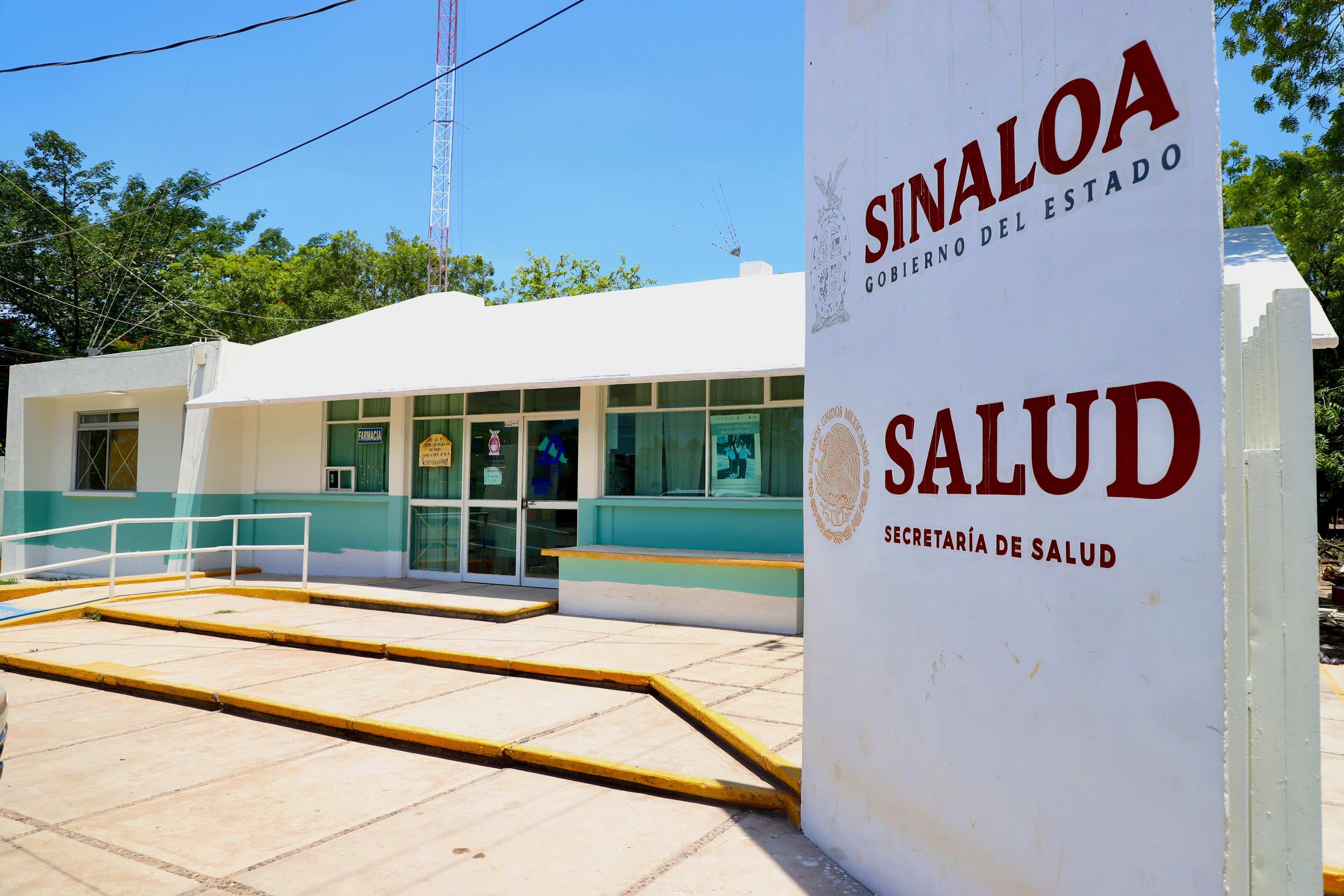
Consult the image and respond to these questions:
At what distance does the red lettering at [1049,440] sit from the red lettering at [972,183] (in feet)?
2.36

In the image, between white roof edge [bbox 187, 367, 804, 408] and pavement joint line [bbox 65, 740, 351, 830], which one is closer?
pavement joint line [bbox 65, 740, 351, 830]

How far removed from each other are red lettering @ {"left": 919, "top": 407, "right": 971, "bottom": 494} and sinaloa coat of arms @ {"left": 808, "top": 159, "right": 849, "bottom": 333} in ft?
2.71

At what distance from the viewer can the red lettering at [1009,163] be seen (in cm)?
273

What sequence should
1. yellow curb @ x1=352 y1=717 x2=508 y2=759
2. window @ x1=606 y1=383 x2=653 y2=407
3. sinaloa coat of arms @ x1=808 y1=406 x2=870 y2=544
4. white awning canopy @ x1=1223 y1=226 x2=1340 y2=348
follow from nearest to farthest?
sinaloa coat of arms @ x1=808 y1=406 x2=870 y2=544 < yellow curb @ x1=352 y1=717 x2=508 y2=759 < white awning canopy @ x1=1223 y1=226 x2=1340 y2=348 < window @ x1=606 y1=383 x2=653 y2=407

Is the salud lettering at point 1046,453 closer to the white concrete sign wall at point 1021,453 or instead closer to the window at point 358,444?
the white concrete sign wall at point 1021,453

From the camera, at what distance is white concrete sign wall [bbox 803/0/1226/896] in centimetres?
213

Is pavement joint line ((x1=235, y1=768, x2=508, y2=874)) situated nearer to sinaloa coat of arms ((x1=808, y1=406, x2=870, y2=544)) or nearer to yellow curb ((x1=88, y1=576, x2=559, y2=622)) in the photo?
sinaloa coat of arms ((x1=808, y1=406, x2=870, y2=544))

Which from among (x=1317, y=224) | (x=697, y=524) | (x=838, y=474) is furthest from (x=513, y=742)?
(x=1317, y=224)

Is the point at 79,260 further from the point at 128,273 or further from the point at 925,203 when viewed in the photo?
the point at 925,203

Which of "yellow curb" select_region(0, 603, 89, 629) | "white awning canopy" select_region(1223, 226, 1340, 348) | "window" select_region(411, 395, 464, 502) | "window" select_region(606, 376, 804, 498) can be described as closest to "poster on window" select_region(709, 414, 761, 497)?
"window" select_region(606, 376, 804, 498)

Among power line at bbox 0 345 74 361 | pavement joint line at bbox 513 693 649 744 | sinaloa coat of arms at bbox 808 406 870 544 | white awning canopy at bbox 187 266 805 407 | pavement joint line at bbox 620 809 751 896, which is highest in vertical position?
power line at bbox 0 345 74 361

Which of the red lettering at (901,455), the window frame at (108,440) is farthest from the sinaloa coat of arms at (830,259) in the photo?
the window frame at (108,440)

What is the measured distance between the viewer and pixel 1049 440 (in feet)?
8.39

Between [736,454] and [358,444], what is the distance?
20.7 feet
